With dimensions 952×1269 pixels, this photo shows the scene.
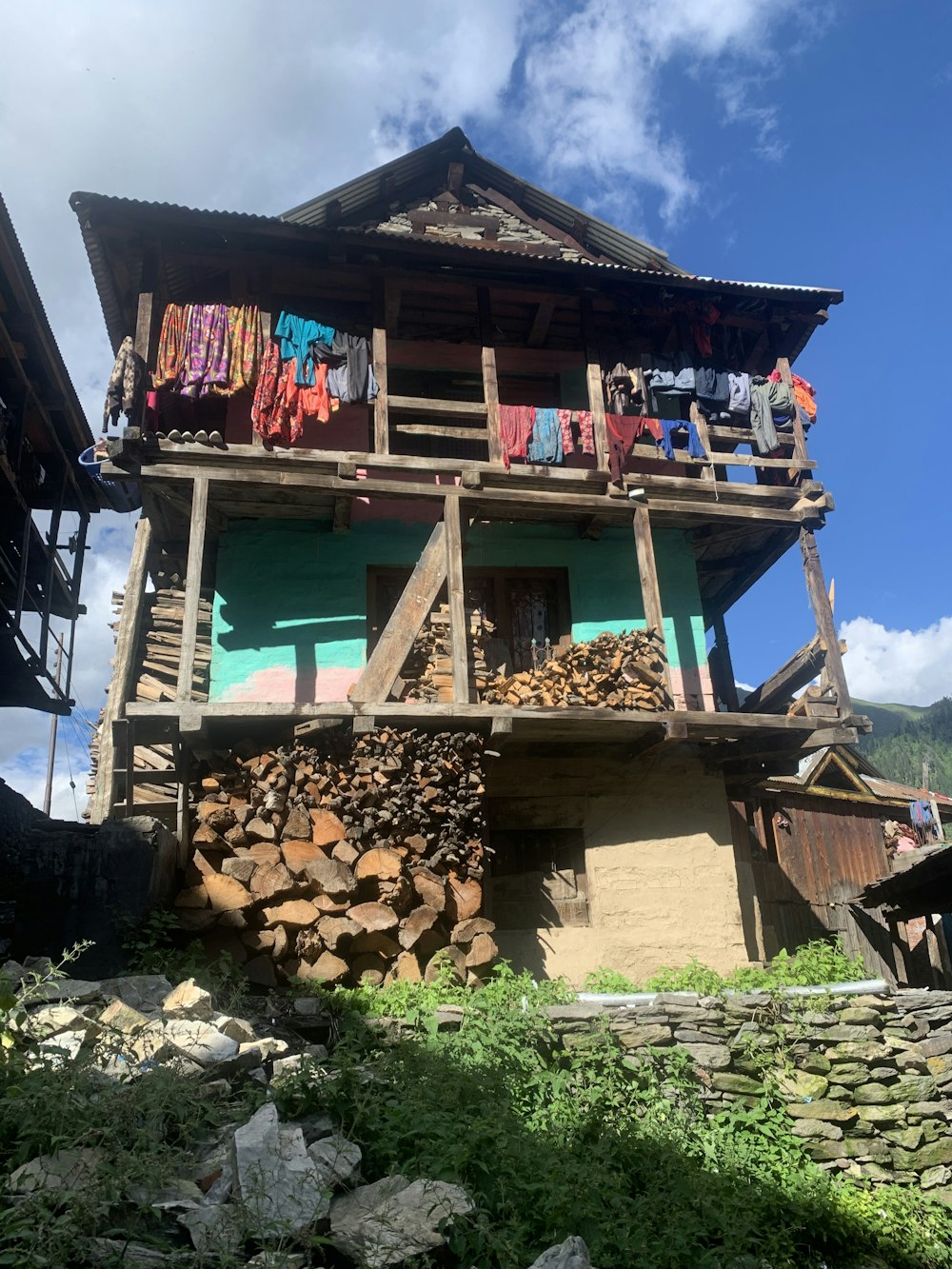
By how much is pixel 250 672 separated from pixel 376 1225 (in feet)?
26.1

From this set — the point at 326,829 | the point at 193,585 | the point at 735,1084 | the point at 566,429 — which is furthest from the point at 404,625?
the point at 735,1084

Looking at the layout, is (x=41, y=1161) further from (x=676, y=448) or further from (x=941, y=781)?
(x=941, y=781)

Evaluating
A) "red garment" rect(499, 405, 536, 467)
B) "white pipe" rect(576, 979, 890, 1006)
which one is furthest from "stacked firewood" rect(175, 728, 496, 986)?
"red garment" rect(499, 405, 536, 467)

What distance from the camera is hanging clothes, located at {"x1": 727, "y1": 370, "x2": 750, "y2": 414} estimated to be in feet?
39.5

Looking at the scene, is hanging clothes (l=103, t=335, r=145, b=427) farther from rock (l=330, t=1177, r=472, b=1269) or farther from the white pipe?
rock (l=330, t=1177, r=472, b=1269)

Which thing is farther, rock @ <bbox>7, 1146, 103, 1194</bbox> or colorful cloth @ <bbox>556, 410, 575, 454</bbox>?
colorful cloth @ <bbox>556, 410, 575, 454</bbox>

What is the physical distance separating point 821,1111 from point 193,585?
756 cm

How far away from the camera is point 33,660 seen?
13.3 metres

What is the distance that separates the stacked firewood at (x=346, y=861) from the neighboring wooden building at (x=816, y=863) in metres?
4.46

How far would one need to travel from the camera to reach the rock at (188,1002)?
17.9ft

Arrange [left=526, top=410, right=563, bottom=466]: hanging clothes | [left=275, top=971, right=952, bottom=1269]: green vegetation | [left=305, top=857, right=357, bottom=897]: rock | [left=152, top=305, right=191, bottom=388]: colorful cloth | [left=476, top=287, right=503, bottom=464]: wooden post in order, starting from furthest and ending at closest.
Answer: [left=526, top=410, right=563, bottom=466]: hanging clothes → [left=476, top=287, right=503, bottom=464]: wooden post → [left=152, top=305, right=191, bottom=388]: colorful cloth → [left=305, top=857, right=357, bottom=897]: rock → [left=275, top=971, right=952, bottom=1269]: green vegetation

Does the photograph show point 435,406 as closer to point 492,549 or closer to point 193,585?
point 492,549

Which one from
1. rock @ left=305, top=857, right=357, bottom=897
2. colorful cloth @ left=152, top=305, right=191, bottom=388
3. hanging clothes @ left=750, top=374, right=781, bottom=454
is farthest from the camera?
hanging clothes @ left=750, top=374, right=781, bottom=454

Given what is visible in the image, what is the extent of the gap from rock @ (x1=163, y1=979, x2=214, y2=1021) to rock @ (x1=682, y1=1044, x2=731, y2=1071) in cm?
371
